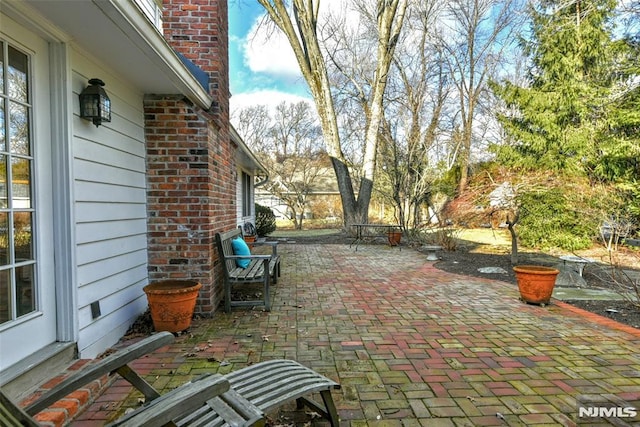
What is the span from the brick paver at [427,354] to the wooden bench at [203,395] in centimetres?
36

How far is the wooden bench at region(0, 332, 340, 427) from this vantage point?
127cm

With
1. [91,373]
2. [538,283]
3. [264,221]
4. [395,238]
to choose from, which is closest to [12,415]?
[91,373]

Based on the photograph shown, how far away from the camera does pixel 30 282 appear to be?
226 cm

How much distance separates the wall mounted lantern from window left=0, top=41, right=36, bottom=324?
1.37 feet

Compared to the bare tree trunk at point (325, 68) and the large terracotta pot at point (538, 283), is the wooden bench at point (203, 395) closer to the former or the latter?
the large terracotta pot at point (538, 283)

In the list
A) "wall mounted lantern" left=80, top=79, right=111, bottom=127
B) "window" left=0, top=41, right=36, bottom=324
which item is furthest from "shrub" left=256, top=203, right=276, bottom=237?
"window" left=0, top=41, right=36, bottom=324

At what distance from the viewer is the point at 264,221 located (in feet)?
47.4

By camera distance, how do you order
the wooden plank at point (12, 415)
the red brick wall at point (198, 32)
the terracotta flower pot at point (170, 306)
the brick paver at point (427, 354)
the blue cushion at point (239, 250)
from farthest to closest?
the blue cushion at point (239, 250), the red brick wall at point (198, 32), the terracotta flower pot at point (170, 306), the brick paver at point (427, 354), the wooden plank at point (12, 415)

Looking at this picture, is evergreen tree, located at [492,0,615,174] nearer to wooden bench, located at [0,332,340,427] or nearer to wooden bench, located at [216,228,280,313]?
wooden bench, located at [216,228,280,313]

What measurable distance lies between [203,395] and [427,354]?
7.25 ft

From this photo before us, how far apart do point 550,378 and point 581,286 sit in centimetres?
368

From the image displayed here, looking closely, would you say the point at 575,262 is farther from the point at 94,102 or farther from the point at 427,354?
the point at 94,102

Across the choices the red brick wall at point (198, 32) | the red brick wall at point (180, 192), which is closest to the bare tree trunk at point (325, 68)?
the red brick wall at point (198, 32)

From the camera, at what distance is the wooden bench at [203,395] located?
1.27 m
